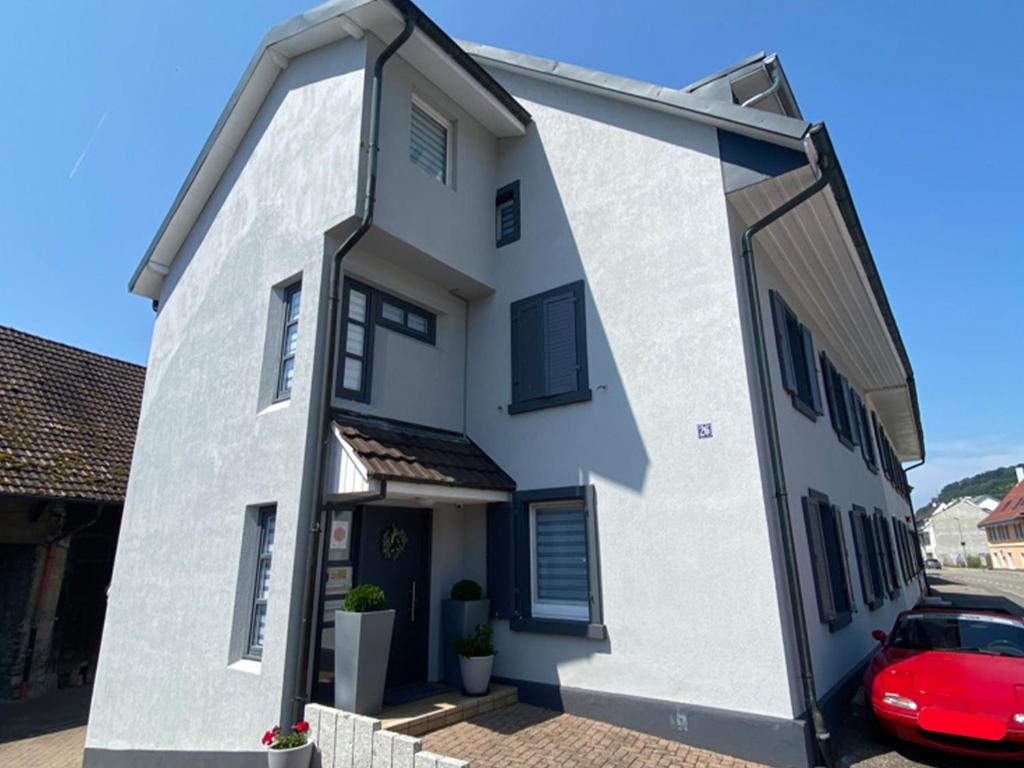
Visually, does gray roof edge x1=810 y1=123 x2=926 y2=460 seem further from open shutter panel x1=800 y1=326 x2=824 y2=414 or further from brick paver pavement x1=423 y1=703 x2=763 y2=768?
brick paver pavement x1=423 y1=703 x2=763 y2=768

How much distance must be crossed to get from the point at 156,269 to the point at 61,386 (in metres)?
6.20

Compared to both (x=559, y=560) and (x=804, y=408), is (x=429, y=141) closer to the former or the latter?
(x=559, y=560)

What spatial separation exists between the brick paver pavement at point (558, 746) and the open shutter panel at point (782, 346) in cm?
441

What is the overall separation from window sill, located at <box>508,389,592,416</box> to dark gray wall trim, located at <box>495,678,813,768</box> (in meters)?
3.40

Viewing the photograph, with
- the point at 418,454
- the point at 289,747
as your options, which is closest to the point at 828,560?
the point at 418,454

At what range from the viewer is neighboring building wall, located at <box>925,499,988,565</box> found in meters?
81.3

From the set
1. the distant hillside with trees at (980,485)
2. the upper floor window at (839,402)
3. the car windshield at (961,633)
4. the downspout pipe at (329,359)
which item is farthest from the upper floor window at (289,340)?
the distant hillside with trees at (980,485)

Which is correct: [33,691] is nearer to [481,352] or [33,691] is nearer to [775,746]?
[481,352]

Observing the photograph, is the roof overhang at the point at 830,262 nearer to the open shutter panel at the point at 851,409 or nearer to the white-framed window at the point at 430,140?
the open shutter panel at the point at 851,409

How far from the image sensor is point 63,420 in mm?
13258

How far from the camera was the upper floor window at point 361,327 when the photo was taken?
284 inches

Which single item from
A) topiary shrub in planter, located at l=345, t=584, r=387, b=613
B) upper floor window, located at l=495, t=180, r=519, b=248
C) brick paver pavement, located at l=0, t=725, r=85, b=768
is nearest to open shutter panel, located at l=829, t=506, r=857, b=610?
upper floor window, located at l=495, t=180, r=519, b=248

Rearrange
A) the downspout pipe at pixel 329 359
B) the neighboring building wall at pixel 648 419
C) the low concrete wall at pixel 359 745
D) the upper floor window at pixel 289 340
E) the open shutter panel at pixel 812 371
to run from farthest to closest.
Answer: the open shutter panel at pixel 812 371, the upper floor window at pixel 289 340, the downspout pipe at pixel 329 359, the neighboring building wall at pixel 648 419, the low concrete wall at pixel 359 745

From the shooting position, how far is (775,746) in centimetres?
526
